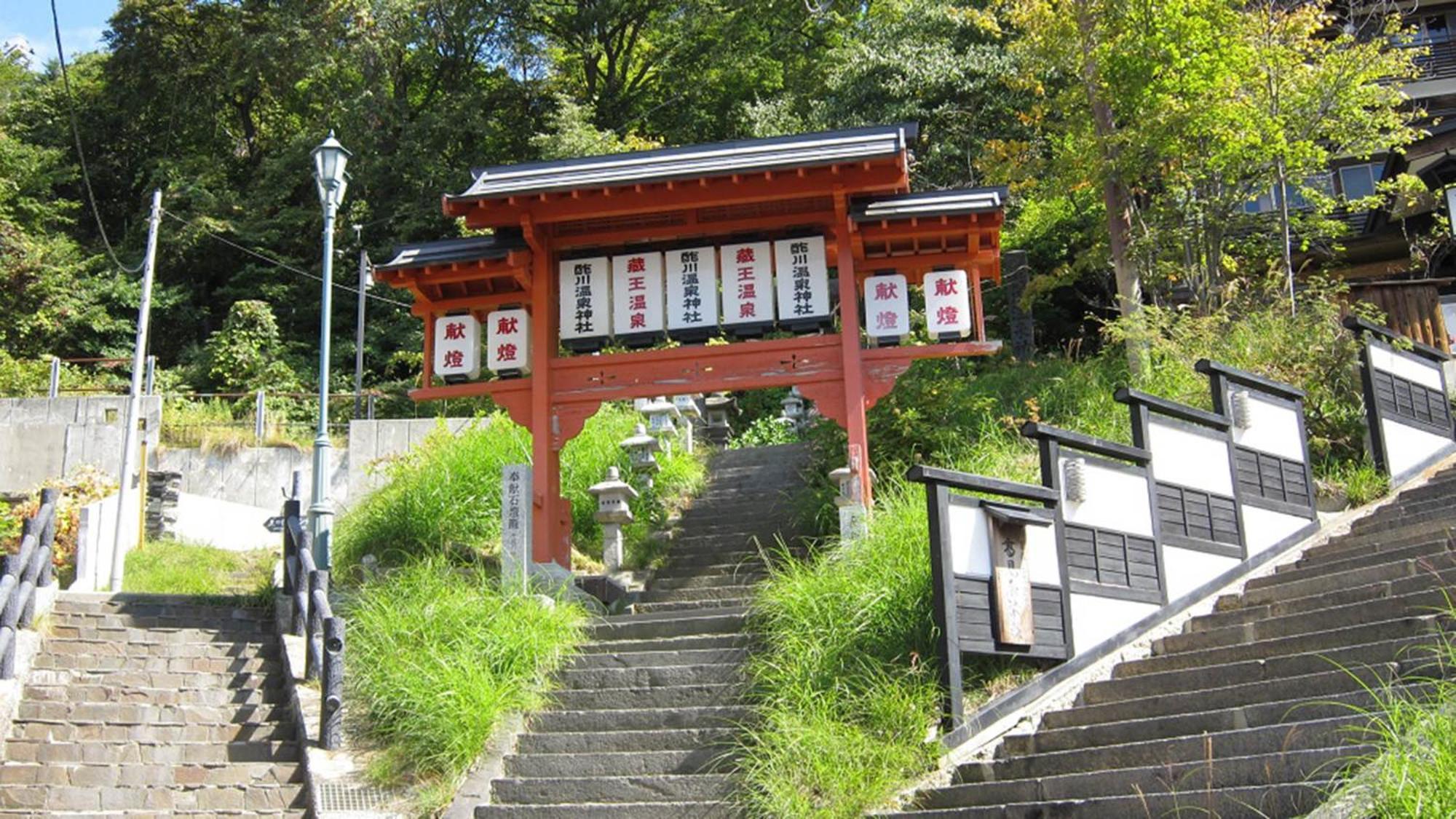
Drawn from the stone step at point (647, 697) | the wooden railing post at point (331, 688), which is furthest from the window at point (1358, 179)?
the wooden railing post at point (331, 688)

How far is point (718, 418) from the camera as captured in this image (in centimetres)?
2269

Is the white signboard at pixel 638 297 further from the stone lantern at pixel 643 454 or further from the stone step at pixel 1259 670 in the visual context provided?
the stone step at pixel 1259 670

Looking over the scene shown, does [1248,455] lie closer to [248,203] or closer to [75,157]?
[248,203]

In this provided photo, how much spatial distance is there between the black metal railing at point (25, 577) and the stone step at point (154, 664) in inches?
18.2

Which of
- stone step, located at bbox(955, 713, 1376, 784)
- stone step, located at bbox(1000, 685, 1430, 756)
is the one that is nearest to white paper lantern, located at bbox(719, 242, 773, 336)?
stone step, located at bbox(1000, 685, 1430, 756)

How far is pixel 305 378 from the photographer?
29.0 meters

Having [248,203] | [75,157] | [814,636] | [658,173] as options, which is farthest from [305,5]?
[814,636]

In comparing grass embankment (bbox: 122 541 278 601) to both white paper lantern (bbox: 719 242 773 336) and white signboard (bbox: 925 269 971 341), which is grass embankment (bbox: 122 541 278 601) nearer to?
white paper lantern (bbox: 719 242 773 336)

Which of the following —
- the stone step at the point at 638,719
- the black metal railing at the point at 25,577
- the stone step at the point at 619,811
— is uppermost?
the black metal railing at the point at 25,577

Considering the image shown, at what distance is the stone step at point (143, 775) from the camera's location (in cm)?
1024

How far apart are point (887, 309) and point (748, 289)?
153cm

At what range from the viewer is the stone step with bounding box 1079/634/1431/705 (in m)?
8.02

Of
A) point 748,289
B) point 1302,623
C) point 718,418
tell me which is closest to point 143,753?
point 748,289

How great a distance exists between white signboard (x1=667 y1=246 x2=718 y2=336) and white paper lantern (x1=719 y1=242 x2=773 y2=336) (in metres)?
0.14
